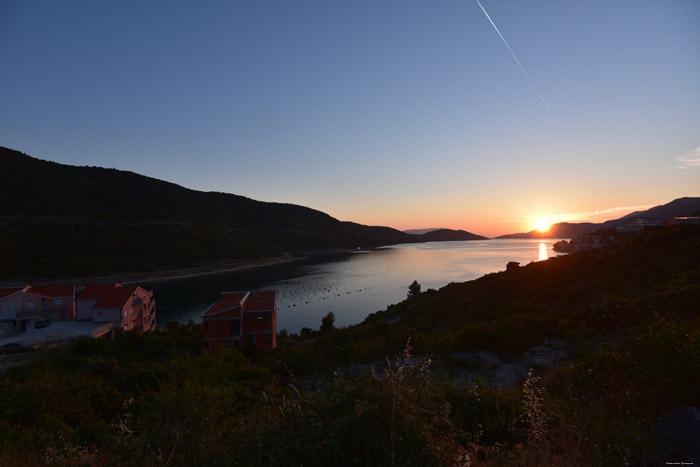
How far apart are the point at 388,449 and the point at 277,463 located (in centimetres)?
98

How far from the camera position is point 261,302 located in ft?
78.1

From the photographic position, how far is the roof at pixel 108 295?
27.4 metres

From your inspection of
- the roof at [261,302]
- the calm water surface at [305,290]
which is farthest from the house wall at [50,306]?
the roof at [261,302]

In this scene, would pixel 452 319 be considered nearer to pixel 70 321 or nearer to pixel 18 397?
pixel 18 397

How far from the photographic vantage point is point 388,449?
Result: 2.78 m

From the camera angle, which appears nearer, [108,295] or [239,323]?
[239,323]

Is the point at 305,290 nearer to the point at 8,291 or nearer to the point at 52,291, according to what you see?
the point at 52,291

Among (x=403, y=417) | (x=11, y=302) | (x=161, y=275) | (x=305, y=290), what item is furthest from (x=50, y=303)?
(x=403, y=417)

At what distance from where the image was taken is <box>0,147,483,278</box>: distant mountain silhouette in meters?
51.9

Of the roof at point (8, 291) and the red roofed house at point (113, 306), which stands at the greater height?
the roof at point (8, 291)

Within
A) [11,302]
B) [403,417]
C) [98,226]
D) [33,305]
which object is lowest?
[33,305]

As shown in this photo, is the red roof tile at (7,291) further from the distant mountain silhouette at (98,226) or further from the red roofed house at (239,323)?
the distant mountain silhouette at (98,226)

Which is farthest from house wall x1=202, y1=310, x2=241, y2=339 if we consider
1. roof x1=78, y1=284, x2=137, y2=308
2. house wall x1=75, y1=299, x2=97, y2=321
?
house wall x1=75, y1=299, x2=97, y2=321

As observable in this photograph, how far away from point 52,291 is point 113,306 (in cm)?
741
